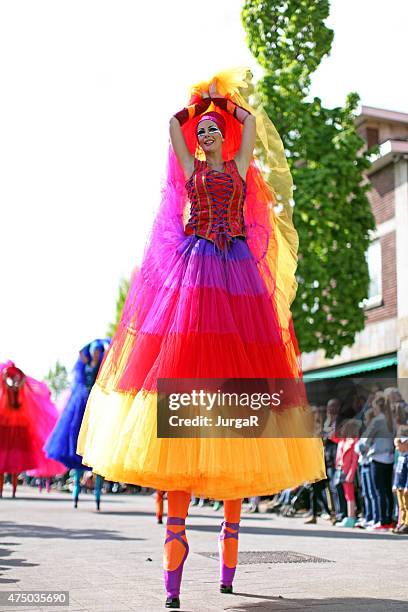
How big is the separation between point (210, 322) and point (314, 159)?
14952 mm

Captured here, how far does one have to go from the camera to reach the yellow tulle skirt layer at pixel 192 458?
Result: 177 inches

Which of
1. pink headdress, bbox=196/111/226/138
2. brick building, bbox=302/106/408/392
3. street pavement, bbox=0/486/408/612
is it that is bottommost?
street pavement, bbox=0/486/408/612

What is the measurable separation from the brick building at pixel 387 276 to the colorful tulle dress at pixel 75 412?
10892 mm

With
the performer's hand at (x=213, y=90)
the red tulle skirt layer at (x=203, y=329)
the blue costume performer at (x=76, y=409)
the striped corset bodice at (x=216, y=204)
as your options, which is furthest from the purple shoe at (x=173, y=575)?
the blue costume performer at (x=76, y=409)

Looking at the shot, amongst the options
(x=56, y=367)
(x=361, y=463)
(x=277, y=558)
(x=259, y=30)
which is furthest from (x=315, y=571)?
(x=56, y=367)

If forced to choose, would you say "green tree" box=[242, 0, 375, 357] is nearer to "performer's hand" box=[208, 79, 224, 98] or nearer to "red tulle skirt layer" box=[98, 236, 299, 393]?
"performer's hand" box=[208, 79, 224, 98]

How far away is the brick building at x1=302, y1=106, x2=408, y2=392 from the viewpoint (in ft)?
73.6

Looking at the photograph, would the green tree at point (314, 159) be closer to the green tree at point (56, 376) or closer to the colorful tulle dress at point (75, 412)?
the colorful tulle dress at point (75, 412)

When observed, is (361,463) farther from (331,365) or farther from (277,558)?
(331,365)

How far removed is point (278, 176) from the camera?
6.11 metres

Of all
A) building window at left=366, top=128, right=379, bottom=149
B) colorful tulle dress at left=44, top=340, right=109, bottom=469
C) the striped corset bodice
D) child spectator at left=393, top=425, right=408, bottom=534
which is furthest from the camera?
building window at left=366, top=128, right=379, bottom=149

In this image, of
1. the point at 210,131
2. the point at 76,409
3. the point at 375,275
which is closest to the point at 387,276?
the point at 375,275

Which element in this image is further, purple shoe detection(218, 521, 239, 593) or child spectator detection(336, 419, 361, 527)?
child spectator detection(336, 419, 361, 527)

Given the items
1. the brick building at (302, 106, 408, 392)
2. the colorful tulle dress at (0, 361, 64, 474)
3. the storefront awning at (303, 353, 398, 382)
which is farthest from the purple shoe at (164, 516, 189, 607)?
the storefront awning at (303, 353, 398, 382)
